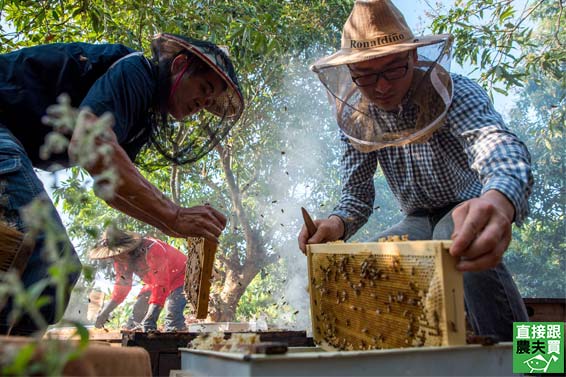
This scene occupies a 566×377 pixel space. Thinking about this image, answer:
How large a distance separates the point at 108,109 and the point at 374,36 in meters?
1.25

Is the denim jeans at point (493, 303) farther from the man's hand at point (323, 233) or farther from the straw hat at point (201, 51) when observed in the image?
the straw hat at point (201, 51)

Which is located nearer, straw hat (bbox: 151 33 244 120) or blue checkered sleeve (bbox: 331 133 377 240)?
straw hat (bbox: 151 33 244 120)

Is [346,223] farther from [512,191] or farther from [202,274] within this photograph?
[512,191]

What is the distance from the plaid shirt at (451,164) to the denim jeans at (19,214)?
1.43m

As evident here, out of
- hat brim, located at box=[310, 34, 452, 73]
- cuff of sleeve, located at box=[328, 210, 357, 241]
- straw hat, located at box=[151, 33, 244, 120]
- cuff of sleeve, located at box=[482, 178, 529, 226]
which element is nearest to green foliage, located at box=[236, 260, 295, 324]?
cuff of sleeve, located at box=[328, 210, 357, 241]

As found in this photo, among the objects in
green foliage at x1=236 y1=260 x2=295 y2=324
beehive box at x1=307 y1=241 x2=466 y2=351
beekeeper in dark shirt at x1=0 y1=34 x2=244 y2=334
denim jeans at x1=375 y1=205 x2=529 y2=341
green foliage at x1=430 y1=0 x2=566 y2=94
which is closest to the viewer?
beehive box at x1=307 y1=241 x2=466 y2=351

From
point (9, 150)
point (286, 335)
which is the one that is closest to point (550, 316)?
point (286, 335)

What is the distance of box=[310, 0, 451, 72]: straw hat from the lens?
94.0 inches

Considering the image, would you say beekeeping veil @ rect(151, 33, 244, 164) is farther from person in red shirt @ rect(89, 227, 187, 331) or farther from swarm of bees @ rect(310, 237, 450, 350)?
person in red shirt @ rect(89, 227, 187, 331)

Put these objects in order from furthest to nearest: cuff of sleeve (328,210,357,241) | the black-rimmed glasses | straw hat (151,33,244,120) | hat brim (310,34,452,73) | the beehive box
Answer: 1. cuff of sleeve (328,210,357,241)
2. straw hat (151,33,244,120)
3. the black-rimmed glasses
4. hat brim (310,34,452,73)
5. the beehive box

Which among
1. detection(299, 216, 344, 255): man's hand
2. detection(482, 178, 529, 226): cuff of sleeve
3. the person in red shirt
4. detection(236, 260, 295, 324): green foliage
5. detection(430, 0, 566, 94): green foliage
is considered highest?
detection(430, 0, 566, 94): green foliage

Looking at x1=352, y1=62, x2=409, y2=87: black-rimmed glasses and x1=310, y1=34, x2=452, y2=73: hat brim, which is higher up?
x1=310, y1=34, x2=452, y2=73: hat brim

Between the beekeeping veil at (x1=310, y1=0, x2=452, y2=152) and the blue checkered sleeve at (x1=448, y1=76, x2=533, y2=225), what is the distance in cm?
8

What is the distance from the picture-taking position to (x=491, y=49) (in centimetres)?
583
